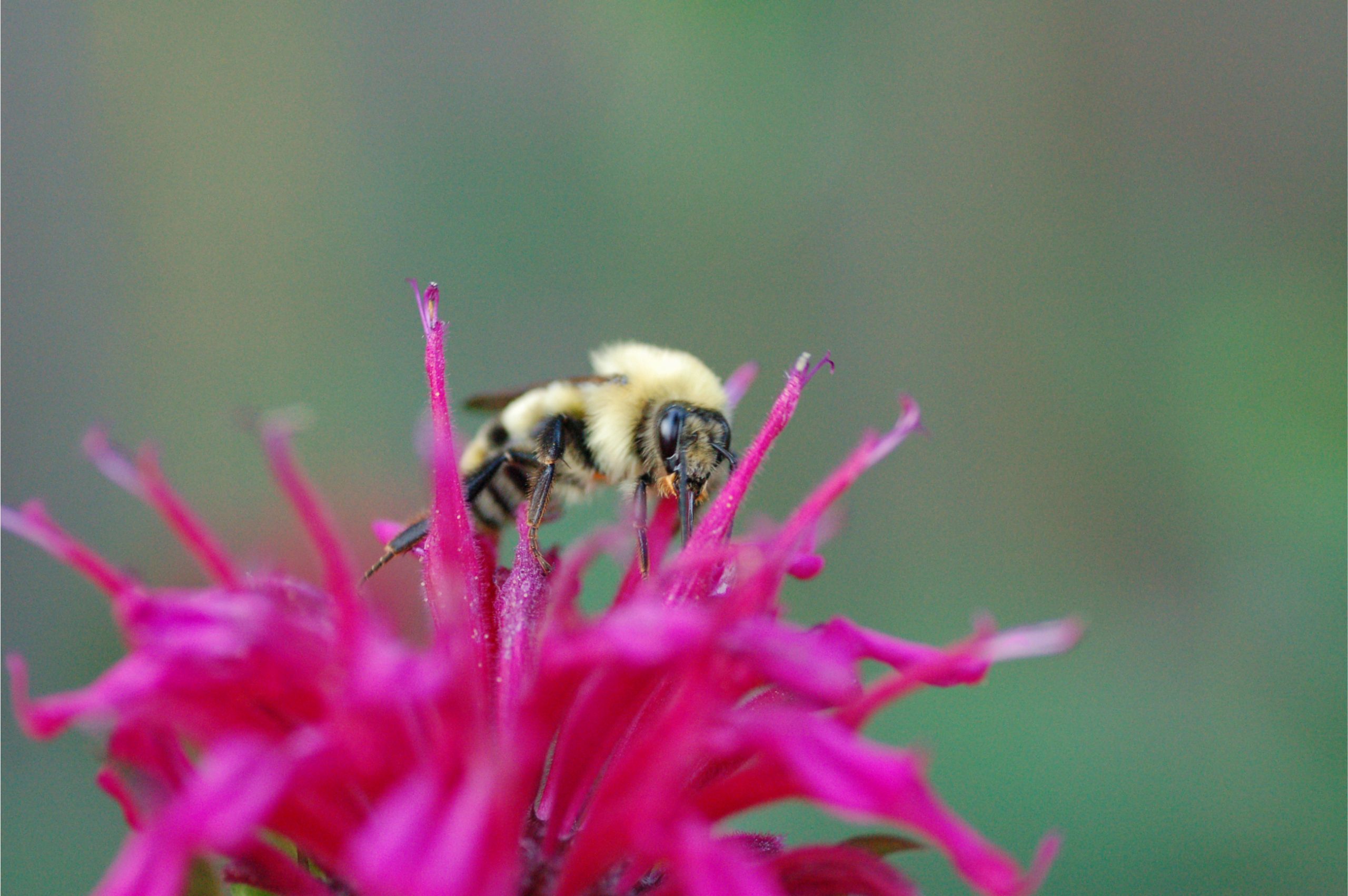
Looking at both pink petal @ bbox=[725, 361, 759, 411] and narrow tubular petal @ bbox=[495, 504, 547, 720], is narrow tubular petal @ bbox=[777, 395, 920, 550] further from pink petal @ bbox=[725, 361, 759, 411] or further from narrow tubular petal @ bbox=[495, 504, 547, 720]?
pink petal @ bbox=[725, 361, 759, 411]

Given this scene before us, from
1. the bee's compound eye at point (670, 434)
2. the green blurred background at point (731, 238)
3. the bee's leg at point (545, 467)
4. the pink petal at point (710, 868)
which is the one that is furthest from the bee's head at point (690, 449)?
the green blurred background at point (731, 238)

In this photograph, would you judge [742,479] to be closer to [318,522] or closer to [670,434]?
[670,434]

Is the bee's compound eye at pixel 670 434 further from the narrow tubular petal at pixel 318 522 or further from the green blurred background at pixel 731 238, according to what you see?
the green blurred background at pixel 731 238

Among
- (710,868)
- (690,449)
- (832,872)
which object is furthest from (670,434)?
(710,868)

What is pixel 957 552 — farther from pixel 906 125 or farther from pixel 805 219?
pixel 906 125

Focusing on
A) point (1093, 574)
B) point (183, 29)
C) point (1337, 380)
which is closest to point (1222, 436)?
point (1337, 380)

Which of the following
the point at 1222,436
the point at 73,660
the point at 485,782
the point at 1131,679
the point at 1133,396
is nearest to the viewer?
the point at 485,782
